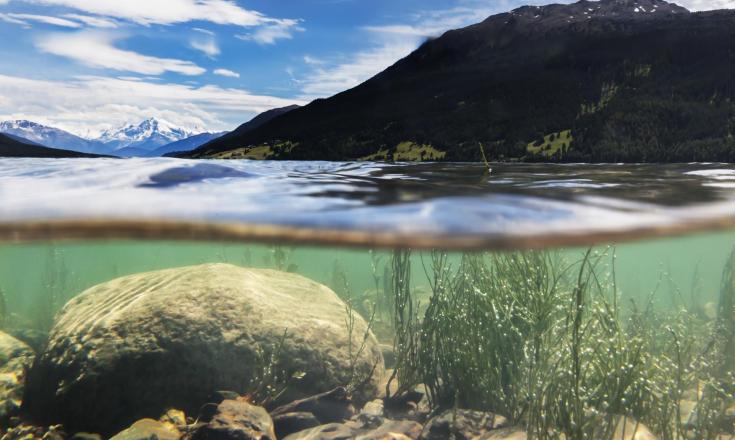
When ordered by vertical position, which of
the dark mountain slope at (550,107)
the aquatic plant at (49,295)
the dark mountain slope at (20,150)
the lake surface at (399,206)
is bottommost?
the aquatic plant at (49,295)

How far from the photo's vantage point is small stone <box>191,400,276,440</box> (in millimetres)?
6824

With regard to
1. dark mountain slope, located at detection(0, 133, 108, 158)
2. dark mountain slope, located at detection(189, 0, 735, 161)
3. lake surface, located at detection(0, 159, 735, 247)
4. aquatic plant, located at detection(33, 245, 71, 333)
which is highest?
dark mountain slope, located at detection(189, 0, 735, 161)

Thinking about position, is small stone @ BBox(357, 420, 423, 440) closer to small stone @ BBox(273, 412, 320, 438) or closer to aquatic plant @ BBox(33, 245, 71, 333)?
small stone @ BBox(273, 412, 320, 438)

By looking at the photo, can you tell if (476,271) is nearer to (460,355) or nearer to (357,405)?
(460,355)

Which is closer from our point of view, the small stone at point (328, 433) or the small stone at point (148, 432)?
the small stone at point (148, 432)

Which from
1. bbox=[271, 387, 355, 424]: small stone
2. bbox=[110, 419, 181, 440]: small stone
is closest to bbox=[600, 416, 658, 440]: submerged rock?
bbox=[271, 387, 355, 424]: small stone

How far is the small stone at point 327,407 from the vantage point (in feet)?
28.0

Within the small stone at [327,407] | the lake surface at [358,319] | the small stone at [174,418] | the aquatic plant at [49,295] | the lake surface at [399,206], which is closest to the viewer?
the lake surface at [399,206]

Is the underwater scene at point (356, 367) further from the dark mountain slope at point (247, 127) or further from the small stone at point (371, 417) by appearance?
the dark mountain slope at point (247, 127)

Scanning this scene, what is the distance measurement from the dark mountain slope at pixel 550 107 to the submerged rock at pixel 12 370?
40.0 ft

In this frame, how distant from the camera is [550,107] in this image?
2888 centimetres

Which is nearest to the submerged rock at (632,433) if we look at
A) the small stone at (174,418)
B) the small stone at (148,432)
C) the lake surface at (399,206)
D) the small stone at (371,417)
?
the lake surface at (399,206)

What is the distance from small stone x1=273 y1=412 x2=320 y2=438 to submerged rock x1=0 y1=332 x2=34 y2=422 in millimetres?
5423

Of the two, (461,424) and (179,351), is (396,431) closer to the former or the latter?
(461,424)
